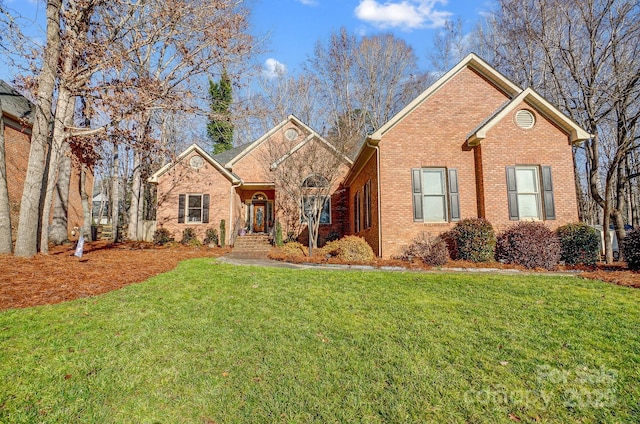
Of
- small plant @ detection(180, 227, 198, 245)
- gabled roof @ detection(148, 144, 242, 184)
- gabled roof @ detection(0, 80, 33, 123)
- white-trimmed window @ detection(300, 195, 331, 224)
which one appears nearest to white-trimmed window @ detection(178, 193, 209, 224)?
small plant @ detection(180, 227, 198, 245)

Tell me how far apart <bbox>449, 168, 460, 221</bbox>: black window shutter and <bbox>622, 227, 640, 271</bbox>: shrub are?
163 inches

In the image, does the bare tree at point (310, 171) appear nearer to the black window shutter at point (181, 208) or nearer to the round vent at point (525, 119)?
the black window shutter at point (181, 208)

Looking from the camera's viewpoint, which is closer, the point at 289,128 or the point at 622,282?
the point at 622,282

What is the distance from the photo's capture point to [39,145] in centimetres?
808

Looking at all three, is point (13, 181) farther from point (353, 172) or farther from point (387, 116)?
point (387, 116)

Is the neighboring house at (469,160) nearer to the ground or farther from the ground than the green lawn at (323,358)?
farther from the ground

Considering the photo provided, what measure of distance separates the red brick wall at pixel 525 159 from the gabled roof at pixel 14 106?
64.9 ft

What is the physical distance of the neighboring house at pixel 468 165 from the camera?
10422 millimetres

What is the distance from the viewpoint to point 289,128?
2078 cm

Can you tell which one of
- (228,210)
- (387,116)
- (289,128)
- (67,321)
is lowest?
(67,321)

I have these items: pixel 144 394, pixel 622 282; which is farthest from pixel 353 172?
pixel 144 394

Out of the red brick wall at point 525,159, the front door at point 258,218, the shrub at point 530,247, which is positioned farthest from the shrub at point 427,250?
the front door at point 258,218

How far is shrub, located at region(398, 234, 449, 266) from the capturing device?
376 inches

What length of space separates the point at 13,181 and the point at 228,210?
33.8ft
